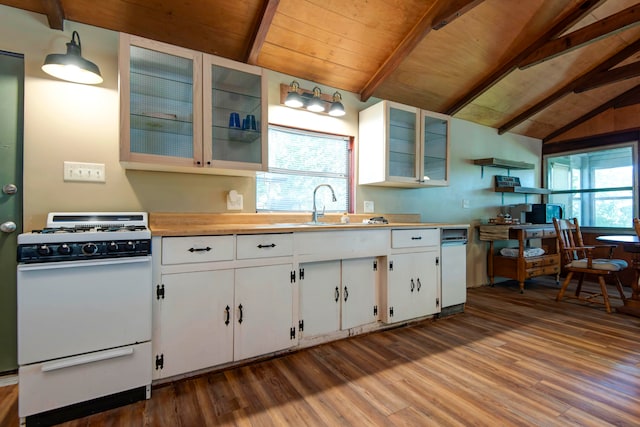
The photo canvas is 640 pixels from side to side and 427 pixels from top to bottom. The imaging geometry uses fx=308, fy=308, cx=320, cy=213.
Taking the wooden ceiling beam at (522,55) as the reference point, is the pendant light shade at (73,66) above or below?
below

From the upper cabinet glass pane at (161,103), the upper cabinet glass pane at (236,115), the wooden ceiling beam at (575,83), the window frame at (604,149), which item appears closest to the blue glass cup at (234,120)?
the upper cabinet glass pane at (236,115)

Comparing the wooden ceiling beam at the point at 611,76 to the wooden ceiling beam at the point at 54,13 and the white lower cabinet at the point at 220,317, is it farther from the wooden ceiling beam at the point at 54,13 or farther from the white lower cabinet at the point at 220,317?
the wooden ceiling beam at the point at 54,13

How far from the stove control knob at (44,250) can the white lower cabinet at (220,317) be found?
1.74 ft

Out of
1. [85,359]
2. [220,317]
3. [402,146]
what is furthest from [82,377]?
[402,146]

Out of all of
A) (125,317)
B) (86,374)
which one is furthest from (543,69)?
(86,374)

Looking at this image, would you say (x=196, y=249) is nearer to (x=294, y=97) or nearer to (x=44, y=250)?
(x=44, y=250)

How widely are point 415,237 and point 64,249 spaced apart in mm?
2511

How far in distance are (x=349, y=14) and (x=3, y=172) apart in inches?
106

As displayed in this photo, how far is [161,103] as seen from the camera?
215cm

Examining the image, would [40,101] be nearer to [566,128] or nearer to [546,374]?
→ [546,374]

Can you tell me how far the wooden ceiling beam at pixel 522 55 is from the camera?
2934 millimetres

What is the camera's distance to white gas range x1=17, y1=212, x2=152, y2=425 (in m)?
1.45

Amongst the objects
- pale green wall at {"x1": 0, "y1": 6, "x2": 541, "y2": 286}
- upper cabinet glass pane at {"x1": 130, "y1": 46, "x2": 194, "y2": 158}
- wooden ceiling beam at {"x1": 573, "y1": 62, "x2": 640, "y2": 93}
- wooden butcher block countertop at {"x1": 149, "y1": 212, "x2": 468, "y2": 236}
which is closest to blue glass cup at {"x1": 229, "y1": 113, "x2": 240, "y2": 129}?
upper cabinet glass pane at {"x1": 130, "y1": 46, "x2": 194, "y2": 158}

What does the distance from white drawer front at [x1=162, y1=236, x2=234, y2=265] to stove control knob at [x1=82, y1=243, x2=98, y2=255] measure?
324 millimetres
